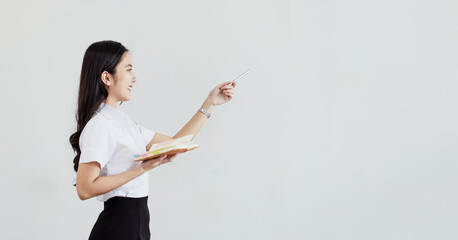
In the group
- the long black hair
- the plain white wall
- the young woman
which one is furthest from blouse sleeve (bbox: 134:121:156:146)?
the plain white wall

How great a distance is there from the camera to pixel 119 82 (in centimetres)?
176

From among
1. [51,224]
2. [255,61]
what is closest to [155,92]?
[255,61]

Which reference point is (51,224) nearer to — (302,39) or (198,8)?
(198,8)

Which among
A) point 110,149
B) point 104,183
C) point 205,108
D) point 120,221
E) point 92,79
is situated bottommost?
point 120,221

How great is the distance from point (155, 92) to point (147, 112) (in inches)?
5.0

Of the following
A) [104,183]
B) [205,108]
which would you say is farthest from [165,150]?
[205,108]

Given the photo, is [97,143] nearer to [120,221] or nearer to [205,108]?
[120,221]

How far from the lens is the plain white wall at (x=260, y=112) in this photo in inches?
115

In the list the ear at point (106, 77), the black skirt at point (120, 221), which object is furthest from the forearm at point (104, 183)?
the ear at point (106, 77)

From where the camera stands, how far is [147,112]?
115 inches

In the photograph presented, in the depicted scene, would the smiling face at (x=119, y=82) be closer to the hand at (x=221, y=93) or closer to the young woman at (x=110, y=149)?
the young woman at (x=110, y=149)

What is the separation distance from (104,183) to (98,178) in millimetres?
28

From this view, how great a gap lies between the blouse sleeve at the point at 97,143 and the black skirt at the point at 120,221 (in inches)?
6.1

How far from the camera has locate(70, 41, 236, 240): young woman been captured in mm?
1591
